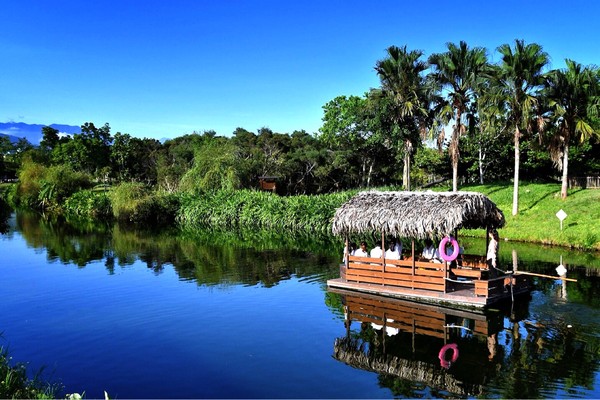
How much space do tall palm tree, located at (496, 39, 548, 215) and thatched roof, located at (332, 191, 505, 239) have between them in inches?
710

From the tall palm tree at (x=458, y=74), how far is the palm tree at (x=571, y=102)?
4775 mm

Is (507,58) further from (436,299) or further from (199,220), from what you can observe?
(199,220)

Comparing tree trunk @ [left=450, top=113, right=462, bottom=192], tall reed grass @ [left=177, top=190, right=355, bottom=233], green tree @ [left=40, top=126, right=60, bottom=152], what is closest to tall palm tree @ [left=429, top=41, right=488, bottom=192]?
tree trunk @ [left=450, top=113, right=462, bottom=192]

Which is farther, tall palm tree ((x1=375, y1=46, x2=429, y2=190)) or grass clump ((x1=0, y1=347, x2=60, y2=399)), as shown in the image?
tall palm tree ((x1=375, y1=46, x2=429, y2=190))

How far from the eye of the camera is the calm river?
11.6 meters

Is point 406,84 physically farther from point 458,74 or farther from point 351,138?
point 351,138

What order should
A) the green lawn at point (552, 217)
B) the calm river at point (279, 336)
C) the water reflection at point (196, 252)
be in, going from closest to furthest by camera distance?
the calm river at point (279, 336) → the water reflection at point (196, 252) → the green lawn at point (552, 217)

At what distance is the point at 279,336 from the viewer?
1502 cm

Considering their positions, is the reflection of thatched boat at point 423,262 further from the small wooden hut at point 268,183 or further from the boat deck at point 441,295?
the small wooden hut at point 268,183

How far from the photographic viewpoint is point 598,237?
28.9 meters

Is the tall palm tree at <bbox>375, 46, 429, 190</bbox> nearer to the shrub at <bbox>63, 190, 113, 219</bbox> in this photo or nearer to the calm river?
the calm river

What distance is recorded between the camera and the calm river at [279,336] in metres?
11.6

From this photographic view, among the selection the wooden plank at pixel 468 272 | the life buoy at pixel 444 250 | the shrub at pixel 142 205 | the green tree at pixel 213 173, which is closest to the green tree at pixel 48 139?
the shrub at pixel 142 205

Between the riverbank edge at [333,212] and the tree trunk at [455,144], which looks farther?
the tree trunk at [455,144]
